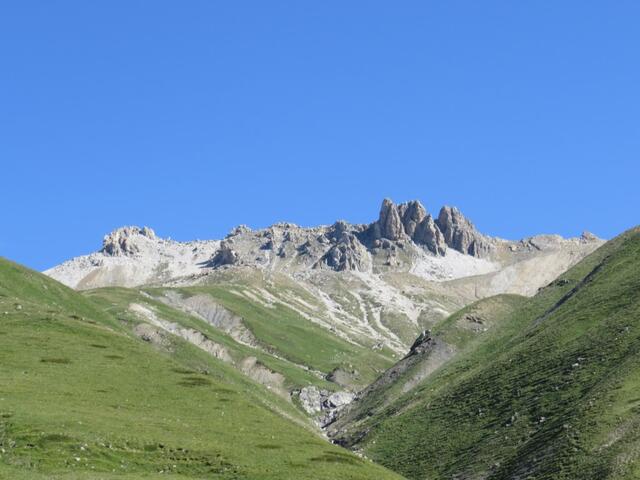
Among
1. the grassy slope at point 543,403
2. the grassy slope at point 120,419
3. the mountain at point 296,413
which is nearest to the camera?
the grassy slope at point 120,419

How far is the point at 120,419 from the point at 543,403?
58.2 m

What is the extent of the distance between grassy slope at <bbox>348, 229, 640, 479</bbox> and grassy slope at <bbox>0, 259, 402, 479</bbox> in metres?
24.5

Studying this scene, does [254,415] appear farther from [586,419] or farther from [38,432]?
[586,419]

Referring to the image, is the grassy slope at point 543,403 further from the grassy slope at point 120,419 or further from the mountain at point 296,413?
the grassy slope at point 120,419

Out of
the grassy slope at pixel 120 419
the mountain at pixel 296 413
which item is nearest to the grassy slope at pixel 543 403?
the mountain at pixel 296 413

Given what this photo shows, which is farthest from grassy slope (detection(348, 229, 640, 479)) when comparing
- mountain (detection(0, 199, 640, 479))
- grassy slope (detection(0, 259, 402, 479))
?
grassy slope (detection(0, 259, 402, 479))

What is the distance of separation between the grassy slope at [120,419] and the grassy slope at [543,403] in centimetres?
2446

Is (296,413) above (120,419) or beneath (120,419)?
above

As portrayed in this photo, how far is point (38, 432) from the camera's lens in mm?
67188

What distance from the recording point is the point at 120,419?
76.7 meters

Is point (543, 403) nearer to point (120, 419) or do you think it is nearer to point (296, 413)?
point (296, 413)

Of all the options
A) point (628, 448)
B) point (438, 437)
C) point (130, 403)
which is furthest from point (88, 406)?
point (438, 437)

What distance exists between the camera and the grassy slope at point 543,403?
9256 cm

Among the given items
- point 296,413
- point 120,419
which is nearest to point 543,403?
point 296,413
